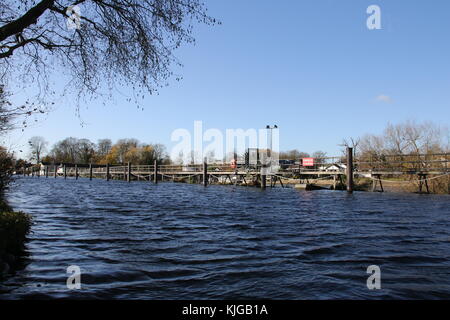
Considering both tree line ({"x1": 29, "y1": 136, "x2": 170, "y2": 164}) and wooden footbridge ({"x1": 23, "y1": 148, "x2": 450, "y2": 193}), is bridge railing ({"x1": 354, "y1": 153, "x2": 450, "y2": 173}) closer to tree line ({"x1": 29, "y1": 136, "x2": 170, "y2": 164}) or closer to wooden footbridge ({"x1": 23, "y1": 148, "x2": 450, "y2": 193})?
wooden footbridge ({"x1": 23, "y1": 148, "x2": 450, "y2": 193})

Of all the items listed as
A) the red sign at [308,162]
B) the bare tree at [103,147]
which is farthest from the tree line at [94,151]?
the red sign at [308,162]

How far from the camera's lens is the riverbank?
233 inches

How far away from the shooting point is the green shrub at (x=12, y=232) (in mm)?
6265

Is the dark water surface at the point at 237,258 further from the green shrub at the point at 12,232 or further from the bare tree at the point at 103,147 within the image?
the bare tree at the point at 103,147

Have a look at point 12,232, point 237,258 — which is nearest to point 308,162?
point 237,258

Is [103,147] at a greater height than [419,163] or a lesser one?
greater

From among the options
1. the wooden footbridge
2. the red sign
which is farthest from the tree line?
the red sign

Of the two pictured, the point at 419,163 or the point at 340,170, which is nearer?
the point at 419,163

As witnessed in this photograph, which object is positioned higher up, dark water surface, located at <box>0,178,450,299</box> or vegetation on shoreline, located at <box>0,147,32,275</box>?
vegetation on shoreline, located at <box>0,147,32,275</box>

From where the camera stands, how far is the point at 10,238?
21.7ft

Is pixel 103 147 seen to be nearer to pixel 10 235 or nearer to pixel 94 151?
pixel 94 151

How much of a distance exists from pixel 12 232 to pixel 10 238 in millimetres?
151
